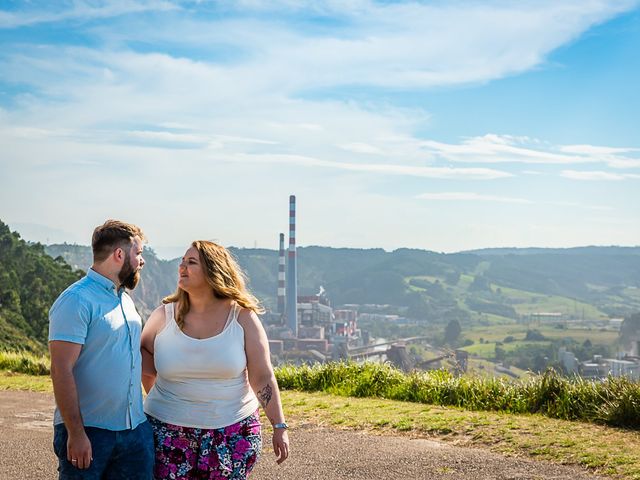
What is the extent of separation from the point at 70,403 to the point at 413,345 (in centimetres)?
9680

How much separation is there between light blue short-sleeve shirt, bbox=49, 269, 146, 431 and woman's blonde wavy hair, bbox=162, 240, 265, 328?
30 cm

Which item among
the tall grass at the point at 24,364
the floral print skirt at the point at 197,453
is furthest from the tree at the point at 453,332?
the floral print skirt at the point at 197,453

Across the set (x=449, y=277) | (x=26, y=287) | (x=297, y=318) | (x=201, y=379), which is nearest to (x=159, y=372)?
(x=201, y=379)

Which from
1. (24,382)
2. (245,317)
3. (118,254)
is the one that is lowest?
(24,382)

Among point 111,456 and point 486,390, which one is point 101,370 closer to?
point 111,456

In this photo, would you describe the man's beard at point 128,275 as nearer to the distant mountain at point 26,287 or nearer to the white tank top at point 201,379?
the white tank top at point 201,379

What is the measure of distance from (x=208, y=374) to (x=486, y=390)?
5.46 meters

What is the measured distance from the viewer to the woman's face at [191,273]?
341cm

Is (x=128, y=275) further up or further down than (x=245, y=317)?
further up

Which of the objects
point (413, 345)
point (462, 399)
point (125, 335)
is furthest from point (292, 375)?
point (413, 345)

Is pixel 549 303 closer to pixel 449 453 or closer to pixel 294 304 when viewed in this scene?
pixel 294 304

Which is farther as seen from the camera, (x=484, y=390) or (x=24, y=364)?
(x=24, y=364)

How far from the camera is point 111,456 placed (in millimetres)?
3186

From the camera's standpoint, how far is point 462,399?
8.30m
